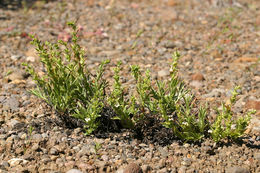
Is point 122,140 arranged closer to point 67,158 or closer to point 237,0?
point 67,158

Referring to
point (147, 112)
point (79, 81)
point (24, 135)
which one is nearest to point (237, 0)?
point (147, 112)

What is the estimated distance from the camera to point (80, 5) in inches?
271

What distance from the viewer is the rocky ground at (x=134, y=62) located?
297 cm

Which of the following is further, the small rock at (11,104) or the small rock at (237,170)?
the small rock at (11,104)

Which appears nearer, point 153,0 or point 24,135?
point 24,135

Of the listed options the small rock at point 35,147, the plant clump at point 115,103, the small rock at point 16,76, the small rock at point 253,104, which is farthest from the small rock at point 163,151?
the small rock at point 16,76

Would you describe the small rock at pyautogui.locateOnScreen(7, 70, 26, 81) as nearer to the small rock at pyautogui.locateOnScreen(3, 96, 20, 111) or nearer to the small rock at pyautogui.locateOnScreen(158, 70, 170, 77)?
the small rock at pyautogui.locateOnScreen(3, 96, 20, 111)

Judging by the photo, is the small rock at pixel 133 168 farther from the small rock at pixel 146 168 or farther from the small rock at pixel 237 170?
the small rock at pixel 237 170

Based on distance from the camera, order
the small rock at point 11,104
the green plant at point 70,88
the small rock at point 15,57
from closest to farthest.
A: the green plant at point 70,88, the small rock at point 11,104, the small rock at point 15,57

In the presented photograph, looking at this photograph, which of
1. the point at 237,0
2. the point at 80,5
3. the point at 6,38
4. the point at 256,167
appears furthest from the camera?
the point at 237,0

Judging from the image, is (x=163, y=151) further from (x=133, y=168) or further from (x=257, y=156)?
(x=257, y=156)

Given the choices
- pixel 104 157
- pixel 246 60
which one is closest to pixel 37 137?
pixel 104 157

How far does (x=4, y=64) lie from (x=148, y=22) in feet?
8.93

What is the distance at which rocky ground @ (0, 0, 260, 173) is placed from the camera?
2.97m
